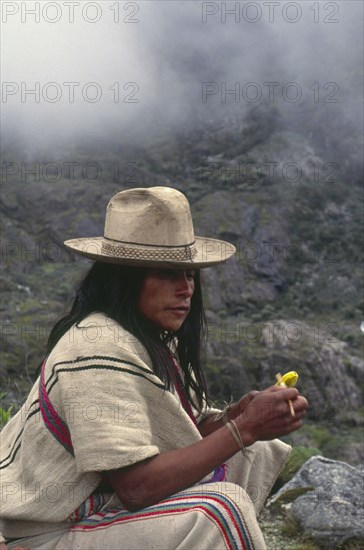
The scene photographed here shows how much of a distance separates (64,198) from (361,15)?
2989 centimetres

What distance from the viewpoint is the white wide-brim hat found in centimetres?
226

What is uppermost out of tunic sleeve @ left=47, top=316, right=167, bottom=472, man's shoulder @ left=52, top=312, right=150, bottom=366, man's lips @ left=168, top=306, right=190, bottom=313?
man's lips @ left=168, top=306, right=190, bottom=313

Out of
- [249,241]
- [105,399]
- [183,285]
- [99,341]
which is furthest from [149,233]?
[249,241]

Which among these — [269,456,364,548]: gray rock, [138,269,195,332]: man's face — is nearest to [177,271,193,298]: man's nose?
[138,269,195,332]: man's face

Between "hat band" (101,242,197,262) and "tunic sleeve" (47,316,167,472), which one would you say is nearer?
"tunic sleeve" (47,316,167,472)

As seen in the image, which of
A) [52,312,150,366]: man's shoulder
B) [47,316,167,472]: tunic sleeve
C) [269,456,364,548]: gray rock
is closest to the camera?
[47,316,167,472]: tunic sleeve

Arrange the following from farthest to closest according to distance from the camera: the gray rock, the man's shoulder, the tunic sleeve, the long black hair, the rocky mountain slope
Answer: the rocky mountain slope, the gray rock, the long black hair, the man's shoulder, the tunic sleeve

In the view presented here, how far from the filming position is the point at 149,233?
2285 millimetres

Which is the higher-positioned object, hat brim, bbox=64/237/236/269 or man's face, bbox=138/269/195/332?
hat brim, bbox=64/237/236/269

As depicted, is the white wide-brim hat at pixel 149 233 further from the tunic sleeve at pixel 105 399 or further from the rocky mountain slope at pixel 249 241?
the rocky mountain slope at pixel 249 241

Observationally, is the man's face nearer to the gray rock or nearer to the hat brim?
the hat brim

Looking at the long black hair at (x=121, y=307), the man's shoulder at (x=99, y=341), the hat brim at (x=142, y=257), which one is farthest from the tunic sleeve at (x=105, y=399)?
the hat brim at (x=142, y=257)

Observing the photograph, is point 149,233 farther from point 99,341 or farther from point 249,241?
point 249,241

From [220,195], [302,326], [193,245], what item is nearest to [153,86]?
[220,195]
